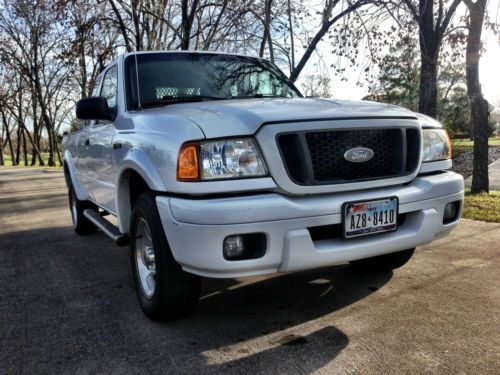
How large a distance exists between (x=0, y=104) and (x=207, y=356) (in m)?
40.6

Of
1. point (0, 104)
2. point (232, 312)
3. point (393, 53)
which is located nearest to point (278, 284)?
point (232, 312)

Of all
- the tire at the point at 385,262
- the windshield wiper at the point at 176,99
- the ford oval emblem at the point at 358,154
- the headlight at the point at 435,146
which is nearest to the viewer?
the ford oval emblem at the point at 358,154

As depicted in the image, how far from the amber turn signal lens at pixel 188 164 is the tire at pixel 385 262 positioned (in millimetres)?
1993

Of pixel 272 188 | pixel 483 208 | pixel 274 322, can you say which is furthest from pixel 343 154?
pixel 483 208

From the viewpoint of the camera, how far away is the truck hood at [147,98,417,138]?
2598mm

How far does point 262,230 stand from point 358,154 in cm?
81

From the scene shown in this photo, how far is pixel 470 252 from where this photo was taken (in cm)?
454

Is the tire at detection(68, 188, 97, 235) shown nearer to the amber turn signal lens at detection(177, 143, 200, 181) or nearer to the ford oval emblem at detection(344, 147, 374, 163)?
the amber turn signal lens at detection(177, 143, 200, 181)

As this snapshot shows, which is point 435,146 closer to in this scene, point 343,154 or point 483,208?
point 343,154

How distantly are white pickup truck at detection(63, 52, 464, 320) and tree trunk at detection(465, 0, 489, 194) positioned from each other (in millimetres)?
6977

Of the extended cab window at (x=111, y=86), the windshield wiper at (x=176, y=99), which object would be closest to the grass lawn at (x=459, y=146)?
the extended cab window at (x=111, y=86)

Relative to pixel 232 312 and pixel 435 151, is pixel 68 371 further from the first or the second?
pixel 435 151

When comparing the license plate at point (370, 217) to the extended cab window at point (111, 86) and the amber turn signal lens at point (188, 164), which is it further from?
the extended cab window at point (111, 86)

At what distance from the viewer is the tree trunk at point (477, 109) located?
30.3ft
